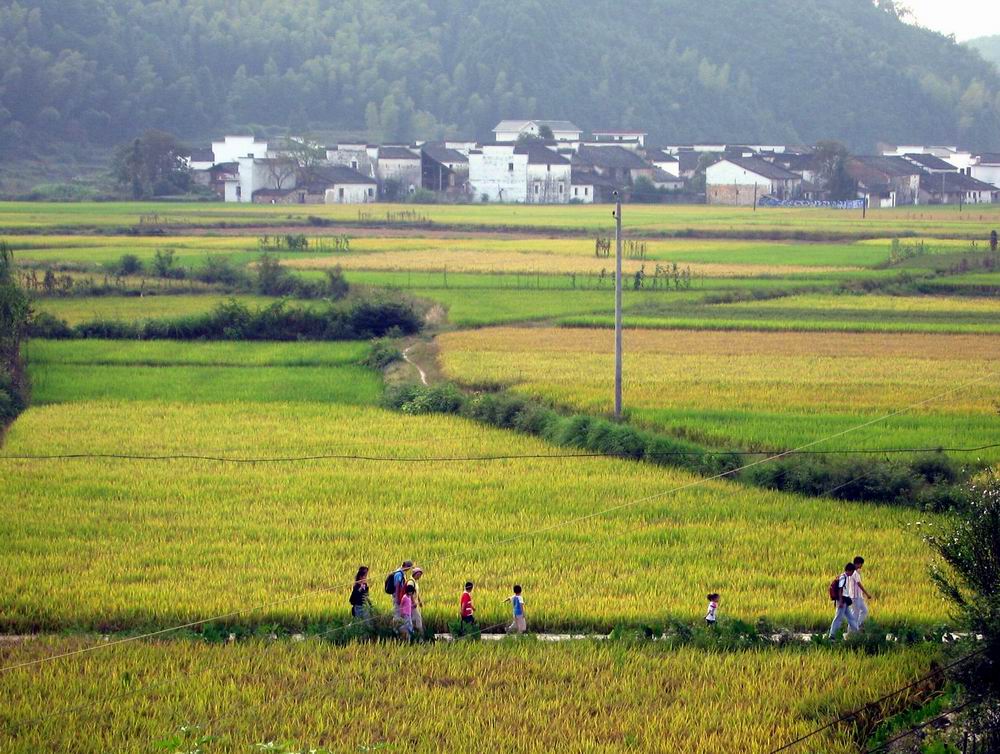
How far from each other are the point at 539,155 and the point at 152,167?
1982 centimetres

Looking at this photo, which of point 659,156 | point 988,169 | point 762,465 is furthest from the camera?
point 659,156

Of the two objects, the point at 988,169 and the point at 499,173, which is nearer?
the point at 499,173

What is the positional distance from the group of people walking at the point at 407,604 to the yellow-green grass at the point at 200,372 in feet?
34.1

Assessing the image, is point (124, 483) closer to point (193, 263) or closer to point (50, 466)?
point (50, 466)

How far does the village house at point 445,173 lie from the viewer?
7550 centimetres

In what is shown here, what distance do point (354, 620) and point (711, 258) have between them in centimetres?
3159

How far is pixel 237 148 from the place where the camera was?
77.7 metres

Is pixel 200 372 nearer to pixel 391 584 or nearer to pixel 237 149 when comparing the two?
pixel 391 584

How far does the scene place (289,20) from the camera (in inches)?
4621

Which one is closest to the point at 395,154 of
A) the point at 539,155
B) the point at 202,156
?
the point at 539,155

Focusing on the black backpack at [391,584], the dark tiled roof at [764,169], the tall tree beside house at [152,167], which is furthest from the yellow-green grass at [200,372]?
the dark tiled roof at [764,169]

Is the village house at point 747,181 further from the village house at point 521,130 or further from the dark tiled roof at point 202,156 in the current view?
the dark tiled roof at point 202,156

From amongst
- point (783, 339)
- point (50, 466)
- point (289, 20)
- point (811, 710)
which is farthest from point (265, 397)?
point (289, 20)

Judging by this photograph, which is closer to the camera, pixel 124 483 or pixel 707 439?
pixel 124 483
